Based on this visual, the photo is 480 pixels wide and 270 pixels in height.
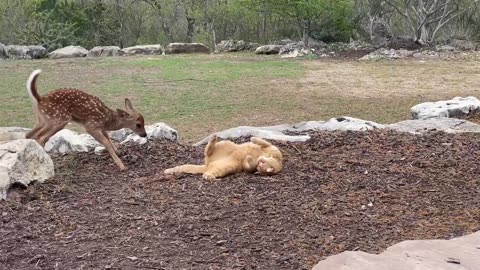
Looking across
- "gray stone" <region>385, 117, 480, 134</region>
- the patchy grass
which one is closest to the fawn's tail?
the patchy grass

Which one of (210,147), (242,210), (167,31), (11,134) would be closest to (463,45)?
(167,31)

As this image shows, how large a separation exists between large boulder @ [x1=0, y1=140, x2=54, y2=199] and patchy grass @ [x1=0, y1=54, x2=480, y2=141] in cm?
382

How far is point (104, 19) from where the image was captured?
2877cm

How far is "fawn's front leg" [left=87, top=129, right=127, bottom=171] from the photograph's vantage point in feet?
19.7

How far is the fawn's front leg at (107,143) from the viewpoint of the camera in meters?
6.00

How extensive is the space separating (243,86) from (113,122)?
7.67 meters

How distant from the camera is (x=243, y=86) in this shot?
14.3 meters

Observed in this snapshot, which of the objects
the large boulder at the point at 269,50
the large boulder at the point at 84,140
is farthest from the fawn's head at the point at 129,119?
the large boulder at the point at 269,50

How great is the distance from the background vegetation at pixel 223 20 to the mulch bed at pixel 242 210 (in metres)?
17.4

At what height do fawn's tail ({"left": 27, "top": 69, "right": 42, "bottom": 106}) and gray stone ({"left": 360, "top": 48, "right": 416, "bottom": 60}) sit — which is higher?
fawn's tail ({"left": 27, "top": 69, "right": 42, "bottom": 106})

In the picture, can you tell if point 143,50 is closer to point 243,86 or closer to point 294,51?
point 294,51

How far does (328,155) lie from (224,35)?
24.9 meters

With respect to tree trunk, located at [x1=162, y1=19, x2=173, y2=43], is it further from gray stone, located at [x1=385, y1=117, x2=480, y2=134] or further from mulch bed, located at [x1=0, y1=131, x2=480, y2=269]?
mulch bed, located at [x1=0, y1=131, x2=480, y2=269]

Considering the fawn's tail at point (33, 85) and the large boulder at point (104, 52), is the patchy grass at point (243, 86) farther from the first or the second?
the fawn's tail at point (33, 85)
